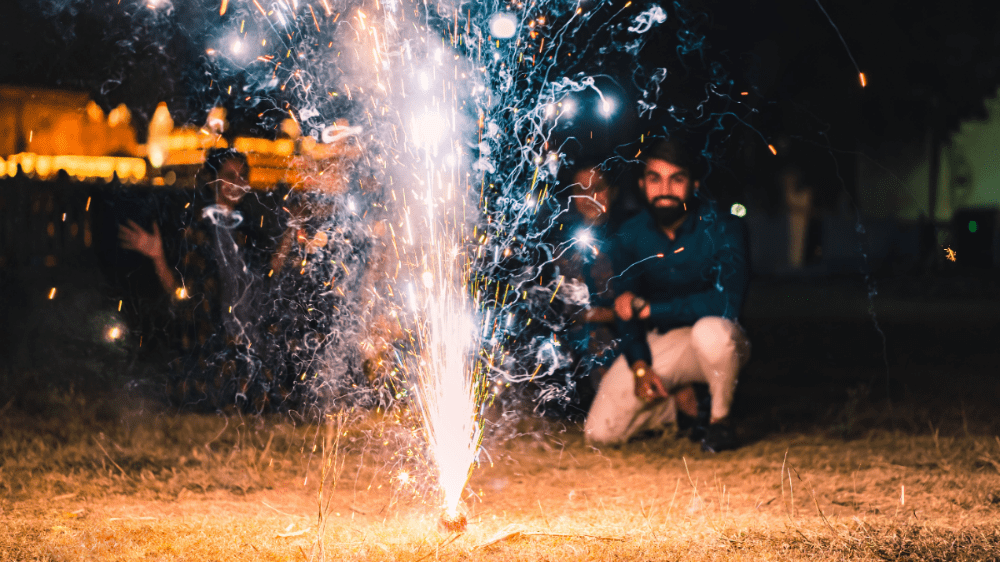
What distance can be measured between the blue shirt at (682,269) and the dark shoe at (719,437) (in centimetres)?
54

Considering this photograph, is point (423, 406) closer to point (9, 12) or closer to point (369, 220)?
point (369, 220)

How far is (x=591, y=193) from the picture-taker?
541cm

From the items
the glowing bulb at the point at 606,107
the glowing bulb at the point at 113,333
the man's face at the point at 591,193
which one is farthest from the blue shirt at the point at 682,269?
the glowing bulb at the point at 113,333

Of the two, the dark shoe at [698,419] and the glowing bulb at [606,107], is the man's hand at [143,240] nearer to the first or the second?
the glowing bulb at [606,107]

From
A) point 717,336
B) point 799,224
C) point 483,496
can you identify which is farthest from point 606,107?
point 799,224

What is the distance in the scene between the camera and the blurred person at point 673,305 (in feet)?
16.8

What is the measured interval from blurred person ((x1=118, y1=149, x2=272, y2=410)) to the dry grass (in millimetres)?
409

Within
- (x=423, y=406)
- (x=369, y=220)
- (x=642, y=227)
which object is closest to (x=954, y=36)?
(x=642, y=227)

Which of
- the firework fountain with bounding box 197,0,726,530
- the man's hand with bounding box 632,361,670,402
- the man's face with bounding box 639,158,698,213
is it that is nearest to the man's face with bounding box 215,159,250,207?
the firework fountain with bounding box 197,0,726,530

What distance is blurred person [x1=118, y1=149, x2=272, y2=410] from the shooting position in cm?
610

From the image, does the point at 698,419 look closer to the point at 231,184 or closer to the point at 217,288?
the point at 217,288

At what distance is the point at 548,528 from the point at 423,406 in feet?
2.66

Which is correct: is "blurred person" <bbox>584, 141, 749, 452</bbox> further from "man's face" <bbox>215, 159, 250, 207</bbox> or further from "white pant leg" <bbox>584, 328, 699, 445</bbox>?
"man's face" <bbox>215, 159, 250, 207</bbox>

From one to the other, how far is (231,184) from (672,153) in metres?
3.12
